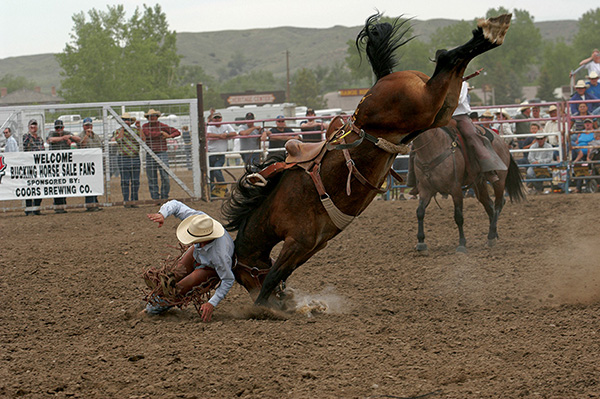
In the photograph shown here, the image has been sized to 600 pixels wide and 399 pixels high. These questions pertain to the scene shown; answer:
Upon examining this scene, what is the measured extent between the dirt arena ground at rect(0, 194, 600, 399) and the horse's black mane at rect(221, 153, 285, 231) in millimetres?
727

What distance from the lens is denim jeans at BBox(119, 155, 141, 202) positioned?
44.4ft

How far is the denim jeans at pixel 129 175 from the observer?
1353 cm

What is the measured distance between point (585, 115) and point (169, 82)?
56.1 metres

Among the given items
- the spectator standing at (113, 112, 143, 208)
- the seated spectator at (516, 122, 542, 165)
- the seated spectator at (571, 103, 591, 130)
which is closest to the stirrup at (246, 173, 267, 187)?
the spectator standing at (113, 112, 143, 208)

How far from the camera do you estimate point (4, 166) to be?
13227 mm

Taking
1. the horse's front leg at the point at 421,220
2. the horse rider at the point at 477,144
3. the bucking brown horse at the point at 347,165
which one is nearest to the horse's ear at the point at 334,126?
the bucking brown horse at the point at 347,165

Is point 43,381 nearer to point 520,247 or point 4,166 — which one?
point 520,247

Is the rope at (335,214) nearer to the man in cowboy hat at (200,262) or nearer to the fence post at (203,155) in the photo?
the man in cowboy hat at (200,262)

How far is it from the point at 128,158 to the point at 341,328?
984 centimetres

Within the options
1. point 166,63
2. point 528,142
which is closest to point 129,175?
point 528,142

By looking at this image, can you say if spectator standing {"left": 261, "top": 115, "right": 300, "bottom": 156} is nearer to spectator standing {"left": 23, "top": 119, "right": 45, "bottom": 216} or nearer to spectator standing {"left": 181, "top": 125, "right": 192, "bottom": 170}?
spectator standing {"left": 181, "top": 125, "right": 192, "bottom": 170}

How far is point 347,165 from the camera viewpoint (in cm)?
482

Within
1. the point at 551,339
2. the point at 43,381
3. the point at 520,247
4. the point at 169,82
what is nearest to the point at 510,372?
the point at 551,339

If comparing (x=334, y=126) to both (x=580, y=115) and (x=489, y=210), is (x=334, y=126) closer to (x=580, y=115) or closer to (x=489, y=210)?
(x=489, y=210)
